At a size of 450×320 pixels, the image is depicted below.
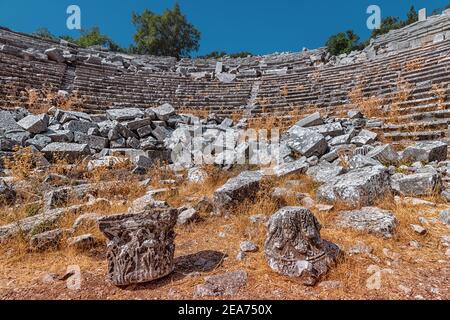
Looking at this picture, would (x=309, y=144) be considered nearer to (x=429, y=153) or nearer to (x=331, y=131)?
(x=331, y=131)

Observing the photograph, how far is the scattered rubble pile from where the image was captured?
2.36 m

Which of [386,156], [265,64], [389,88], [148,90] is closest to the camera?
[386,156]

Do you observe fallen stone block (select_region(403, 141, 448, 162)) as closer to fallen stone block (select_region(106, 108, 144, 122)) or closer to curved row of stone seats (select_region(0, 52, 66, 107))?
fallen stone block (select_region(106, 108, 144, 122))

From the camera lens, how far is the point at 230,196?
12.7ft

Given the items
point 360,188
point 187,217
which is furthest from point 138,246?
point 360,188

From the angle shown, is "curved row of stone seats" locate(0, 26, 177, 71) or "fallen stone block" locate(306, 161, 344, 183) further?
"curved row of stone seats" locate(0, 26, 177, 71)

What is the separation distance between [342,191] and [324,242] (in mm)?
1464

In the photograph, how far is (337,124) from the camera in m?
7.72

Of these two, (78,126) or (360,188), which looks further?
(78,126)

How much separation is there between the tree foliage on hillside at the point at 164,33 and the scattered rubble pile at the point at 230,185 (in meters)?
27.5

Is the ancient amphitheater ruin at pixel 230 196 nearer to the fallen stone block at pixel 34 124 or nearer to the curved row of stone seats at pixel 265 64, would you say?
the fallen stone block at pixel 34 124

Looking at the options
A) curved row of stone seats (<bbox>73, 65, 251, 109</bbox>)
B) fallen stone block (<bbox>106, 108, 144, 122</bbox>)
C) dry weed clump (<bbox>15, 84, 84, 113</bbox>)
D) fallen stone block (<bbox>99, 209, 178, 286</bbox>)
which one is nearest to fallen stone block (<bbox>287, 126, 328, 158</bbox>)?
fallen stone block (<bbox>99, 209, 178, 286</bbox>)

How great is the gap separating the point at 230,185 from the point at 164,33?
3464 cm
